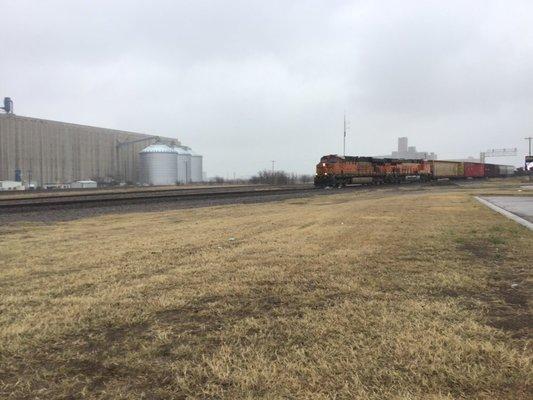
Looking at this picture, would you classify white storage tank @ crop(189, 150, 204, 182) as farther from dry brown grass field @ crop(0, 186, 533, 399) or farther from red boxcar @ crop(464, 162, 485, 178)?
dry brown grass field @ crop(0, 186, 533, 399)

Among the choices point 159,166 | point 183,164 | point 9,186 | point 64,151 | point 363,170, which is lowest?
point 9,186

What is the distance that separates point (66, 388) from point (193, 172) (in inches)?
5265

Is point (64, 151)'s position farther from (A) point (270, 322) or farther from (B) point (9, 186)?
(A) point (270, 322)

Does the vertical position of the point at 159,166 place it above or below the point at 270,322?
above

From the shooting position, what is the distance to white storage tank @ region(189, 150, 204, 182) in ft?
442

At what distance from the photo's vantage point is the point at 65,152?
11300 centimetres

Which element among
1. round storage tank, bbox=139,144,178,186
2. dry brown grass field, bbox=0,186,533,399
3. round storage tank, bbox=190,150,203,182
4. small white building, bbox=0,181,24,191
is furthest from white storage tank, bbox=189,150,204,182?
dry brown grass field, bbox=0,186,533,399

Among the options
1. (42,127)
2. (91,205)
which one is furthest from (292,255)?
(42,127)

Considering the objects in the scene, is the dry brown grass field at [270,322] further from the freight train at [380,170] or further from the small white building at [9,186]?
the small white building at [9,186]

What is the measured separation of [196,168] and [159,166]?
831 inches

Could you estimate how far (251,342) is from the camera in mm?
4059

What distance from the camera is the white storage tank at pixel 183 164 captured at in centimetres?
12491

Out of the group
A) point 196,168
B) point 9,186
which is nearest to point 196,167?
point 196,168

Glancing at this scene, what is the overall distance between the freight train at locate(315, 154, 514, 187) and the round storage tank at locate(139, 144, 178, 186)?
69.0 meters
